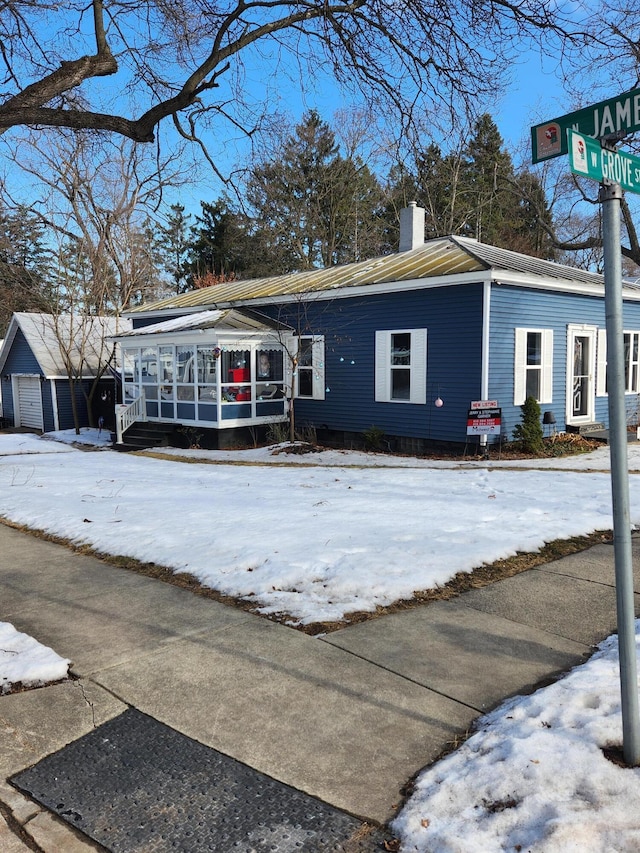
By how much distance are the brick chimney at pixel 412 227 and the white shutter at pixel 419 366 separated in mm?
4032

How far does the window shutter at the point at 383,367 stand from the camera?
15.2 meters

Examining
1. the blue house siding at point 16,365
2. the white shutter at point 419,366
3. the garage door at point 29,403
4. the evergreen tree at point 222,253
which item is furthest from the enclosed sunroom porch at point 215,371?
the evergreen tree at point 222,253

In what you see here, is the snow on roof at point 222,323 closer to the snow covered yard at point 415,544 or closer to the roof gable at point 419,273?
the roof gable at point 419,273

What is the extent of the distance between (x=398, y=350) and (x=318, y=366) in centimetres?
258

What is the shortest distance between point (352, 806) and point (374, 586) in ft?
8.23

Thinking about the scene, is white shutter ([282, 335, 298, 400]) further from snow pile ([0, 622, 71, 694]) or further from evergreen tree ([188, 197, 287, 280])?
evergreen tree ([188, 197, 287, 280])

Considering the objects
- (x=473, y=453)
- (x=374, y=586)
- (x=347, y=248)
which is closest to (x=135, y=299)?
(x=347, y=248)

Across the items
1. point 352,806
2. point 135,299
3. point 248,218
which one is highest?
point 135,299

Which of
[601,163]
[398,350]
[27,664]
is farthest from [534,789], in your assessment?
[398,350]

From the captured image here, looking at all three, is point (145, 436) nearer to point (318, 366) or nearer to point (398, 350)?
point (318, 366)

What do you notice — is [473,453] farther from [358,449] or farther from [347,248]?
[347,248]

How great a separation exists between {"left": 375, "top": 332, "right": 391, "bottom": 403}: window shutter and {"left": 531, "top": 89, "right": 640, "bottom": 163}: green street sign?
12278 mm

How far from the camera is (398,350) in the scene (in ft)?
49.3

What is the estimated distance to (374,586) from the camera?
5.05 meters
